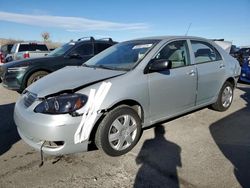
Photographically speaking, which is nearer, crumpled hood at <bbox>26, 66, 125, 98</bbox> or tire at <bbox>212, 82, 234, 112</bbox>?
crumpled hood at <bbox>26, 66, 125, 98</bbox>

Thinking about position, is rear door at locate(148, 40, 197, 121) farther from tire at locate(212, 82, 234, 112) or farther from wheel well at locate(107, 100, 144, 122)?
tire at locate(212, 82, 234, 112)

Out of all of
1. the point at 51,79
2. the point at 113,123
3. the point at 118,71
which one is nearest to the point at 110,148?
the point at 113,123

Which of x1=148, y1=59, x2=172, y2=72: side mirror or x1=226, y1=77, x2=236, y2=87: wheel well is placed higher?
x1=148, y1=59, x2=172, y2=72: side mirror

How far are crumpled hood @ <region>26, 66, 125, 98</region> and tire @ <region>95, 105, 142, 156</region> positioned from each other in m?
0.53

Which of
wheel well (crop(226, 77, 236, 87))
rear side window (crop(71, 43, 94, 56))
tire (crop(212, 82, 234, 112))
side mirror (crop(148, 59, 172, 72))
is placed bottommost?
tire (crop(212, 82, 234, 112))

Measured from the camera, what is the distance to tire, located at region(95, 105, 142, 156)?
3.39 metres

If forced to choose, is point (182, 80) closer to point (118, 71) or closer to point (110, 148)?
point (118, 71)

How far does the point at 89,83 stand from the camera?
3.43 meters

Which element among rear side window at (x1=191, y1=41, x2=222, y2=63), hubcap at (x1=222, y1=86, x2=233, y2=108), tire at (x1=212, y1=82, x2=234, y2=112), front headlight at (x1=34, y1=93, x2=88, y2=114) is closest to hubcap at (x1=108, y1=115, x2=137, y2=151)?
front headlight at (x1=34, y1=93, x2=88, y2=114)

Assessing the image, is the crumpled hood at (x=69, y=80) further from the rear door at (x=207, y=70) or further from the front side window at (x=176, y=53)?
the rear door at (x=207, y=70)

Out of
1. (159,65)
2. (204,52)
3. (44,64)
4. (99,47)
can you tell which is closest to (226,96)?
(204,52)

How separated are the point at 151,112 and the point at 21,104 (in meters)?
1.89

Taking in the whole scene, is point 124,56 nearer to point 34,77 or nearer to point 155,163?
point 155,163

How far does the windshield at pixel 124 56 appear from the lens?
408 cm
